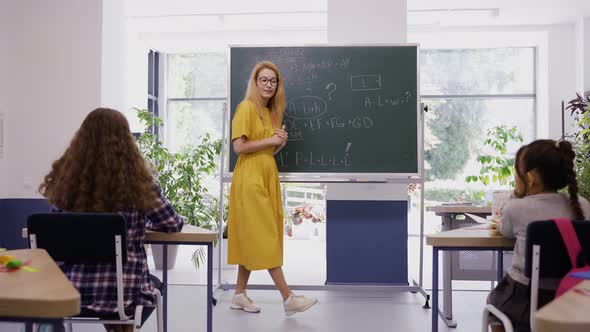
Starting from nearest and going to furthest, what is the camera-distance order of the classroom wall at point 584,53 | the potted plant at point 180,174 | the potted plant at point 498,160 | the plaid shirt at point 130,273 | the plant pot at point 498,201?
the plaid shirt at point 130,273 → the plant pot at point 498,201 → the potted plant at point 180,174 → the classroom wall at point 584,53 → the potted plant at point 498,160

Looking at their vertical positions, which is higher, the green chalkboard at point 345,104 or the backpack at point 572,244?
the green chalkboard at point 345,104

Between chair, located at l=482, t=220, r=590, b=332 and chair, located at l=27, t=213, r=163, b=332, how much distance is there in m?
1.25

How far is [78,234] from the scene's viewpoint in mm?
1683

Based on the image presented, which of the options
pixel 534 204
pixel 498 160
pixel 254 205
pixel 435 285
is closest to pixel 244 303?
pixel 254 205

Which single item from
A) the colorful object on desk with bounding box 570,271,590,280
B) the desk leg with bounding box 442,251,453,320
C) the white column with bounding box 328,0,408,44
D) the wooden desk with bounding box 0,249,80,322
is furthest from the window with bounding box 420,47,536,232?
the wooden desk with bounding box 0,249,80,322

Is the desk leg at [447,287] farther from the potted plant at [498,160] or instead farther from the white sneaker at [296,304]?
the potted plant at [498,160]

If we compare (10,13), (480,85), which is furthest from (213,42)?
(480,85)

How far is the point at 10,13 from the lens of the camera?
4.54 meters

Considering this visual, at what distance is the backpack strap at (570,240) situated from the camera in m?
1.55

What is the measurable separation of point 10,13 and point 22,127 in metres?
0.96

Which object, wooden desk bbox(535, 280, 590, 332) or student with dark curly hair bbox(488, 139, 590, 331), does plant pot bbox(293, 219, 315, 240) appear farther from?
wooden desk bbox(535, 280, 590, 332)

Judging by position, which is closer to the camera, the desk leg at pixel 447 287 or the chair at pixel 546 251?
the chair at pixel 546 251

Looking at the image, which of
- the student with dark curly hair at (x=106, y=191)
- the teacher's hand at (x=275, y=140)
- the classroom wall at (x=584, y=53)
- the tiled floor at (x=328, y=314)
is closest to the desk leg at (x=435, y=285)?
the tiled floor at (x=328, y=314)

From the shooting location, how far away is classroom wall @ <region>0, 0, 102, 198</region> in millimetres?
4621
